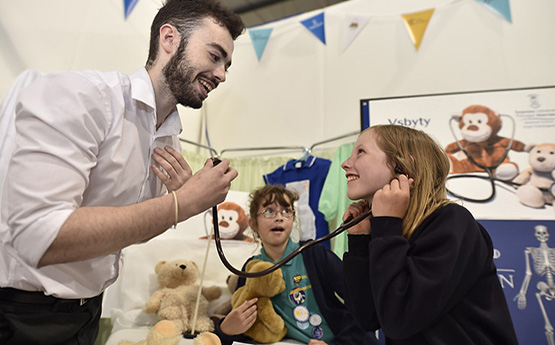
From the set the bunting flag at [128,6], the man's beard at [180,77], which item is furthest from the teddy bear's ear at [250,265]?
the bunting flag at [128,6]

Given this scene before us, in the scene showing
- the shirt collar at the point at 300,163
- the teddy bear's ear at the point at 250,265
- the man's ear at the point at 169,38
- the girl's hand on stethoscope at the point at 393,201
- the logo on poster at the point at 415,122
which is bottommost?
the teddy bear's ear at the point at 250,265

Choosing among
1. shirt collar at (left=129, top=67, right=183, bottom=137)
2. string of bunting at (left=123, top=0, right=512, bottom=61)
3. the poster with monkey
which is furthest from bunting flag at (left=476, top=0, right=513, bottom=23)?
shirt collar at (left=129, top=67, right=183, bottom=137)

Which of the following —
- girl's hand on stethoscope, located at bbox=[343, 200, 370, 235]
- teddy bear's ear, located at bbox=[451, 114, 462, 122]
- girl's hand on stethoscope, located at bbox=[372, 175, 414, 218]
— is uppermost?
teddy bear's ear, located at bbox=[451, 114, 462, 122]

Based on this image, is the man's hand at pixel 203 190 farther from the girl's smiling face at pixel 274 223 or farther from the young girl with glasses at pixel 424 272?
the girl's smiling face at pixel 274 223

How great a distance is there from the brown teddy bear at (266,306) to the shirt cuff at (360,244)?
1.91 ft

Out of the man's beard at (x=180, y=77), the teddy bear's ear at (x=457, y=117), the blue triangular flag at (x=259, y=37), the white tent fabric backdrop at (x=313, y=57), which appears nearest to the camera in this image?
the man's beard at (x=180, y=77)

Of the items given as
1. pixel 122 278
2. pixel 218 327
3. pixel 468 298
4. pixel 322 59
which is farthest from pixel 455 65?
pixel 122 278

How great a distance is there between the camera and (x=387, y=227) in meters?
0.85

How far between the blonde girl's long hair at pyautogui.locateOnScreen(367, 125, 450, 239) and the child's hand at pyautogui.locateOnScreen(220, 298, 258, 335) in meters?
0.83

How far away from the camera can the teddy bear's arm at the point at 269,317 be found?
1.45 metres

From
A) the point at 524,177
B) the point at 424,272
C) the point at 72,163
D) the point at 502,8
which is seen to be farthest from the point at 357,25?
the point at 72,163

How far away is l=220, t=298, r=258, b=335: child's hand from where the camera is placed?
1.43 meters

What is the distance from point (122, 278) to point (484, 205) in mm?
2224

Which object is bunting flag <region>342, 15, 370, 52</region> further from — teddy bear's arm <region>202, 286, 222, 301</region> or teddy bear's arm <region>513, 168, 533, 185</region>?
teddy bear's arm <region>202, 286, 222, 301</region>
